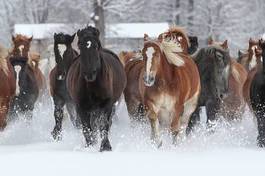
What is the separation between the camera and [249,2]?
5547 cm

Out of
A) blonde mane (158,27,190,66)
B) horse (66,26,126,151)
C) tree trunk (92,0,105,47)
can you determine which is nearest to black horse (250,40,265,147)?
blonde mane (158,27,190,66)

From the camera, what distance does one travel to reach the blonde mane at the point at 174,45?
35.6 ft

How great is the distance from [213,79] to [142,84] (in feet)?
5.93

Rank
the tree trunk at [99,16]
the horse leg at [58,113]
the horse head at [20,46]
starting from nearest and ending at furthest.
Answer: the horse leg at [58,113] < the horse head at [20,46] < the tree trunk at [99,16]

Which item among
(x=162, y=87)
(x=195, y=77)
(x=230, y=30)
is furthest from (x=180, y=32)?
(x=230, y=30)

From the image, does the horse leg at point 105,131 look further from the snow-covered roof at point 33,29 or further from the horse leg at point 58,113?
the snow-covered roof at point 33,29

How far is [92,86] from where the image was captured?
10.3 metres

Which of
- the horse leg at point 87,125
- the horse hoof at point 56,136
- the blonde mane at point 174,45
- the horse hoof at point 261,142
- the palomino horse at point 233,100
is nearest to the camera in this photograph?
the horse leg at point 87,125

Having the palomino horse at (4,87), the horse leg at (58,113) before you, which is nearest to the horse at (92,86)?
the palomino horse at (4,87)

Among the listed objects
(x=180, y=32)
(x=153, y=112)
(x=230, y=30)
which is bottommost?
(x=230, y=30)

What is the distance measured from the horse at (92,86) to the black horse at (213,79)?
2117 millimetres

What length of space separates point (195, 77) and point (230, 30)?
40.8 meters

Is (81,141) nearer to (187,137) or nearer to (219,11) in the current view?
(187,137)

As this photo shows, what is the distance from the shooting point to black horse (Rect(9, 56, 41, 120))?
518 inches
